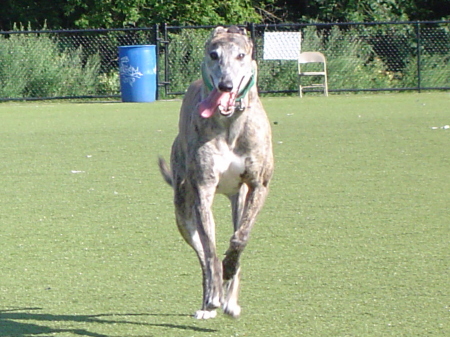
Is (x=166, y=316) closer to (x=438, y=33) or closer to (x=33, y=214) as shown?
(x=33, y=214)

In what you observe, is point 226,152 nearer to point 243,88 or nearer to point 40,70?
point 243,88

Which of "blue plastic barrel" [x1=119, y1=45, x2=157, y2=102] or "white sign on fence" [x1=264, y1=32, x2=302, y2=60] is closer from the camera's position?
"blue plastic barrel" [x1=119, y1=45, x2=157, y2=102]

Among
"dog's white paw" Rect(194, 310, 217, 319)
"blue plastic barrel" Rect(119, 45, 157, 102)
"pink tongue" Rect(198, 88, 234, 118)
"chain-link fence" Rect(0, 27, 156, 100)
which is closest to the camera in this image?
"pink tongue" Rect(198, 88, 234, 118)

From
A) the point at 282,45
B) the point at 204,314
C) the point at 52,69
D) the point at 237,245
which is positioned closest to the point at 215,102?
the point at 237,245

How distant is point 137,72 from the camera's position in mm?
21109

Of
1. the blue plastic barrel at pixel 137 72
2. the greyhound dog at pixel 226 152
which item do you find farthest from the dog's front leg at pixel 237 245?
the blue plastic barrel at pixel 137 72

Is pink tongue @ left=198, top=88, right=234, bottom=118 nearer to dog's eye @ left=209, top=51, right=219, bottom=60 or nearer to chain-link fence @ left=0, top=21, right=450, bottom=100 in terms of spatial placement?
dog's eye @ left=209, top=51, right=219, bottom=60

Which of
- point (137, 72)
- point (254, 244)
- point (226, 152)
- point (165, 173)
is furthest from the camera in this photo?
point (137, 72)

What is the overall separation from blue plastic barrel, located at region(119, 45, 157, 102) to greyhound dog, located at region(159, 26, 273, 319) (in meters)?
17.0

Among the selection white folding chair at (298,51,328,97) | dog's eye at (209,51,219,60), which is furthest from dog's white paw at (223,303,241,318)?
white folding chair at (298,51,328,97)

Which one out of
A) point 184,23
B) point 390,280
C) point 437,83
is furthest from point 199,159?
point 184,23

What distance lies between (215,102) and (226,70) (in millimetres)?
183

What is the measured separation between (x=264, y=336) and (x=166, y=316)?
0.62 meters

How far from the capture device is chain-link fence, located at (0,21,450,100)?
2372 centimetres
